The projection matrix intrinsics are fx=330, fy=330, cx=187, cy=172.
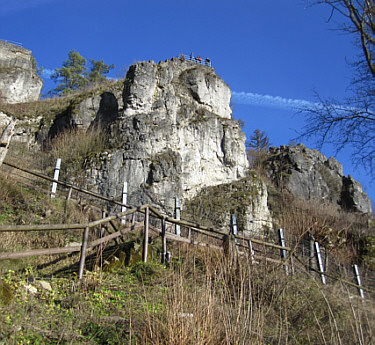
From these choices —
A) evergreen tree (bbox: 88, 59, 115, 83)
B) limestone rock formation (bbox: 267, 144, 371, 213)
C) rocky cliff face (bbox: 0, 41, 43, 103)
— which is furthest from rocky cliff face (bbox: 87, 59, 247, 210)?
evergreen tree (bbox: 88, 59, 115, 83)

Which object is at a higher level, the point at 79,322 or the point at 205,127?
the point at 205,127

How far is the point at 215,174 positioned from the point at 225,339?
18.2 meters

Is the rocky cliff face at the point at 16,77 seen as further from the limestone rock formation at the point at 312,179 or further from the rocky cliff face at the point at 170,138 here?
the limestone rock formation at the point at 312,179

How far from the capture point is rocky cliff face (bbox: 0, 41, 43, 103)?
24.9m

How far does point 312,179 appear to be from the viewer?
28.9 m

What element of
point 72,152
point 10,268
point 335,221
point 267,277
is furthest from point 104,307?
point 335,221

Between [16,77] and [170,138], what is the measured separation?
14.9 meters

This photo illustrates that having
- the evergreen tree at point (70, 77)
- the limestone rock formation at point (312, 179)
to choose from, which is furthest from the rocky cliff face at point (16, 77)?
the limestone rock formation at point (312, 179)

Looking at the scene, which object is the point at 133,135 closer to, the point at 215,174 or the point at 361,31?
the point at 215,174

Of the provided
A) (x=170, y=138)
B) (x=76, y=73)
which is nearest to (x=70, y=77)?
(x=76, y=73)

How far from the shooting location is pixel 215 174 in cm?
2045

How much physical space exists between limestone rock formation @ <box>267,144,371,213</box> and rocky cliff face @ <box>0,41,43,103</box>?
2112cm

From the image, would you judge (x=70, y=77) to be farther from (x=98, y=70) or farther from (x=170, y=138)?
(x=170, y=138)

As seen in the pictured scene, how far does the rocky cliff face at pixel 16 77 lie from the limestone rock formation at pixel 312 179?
21125mm
